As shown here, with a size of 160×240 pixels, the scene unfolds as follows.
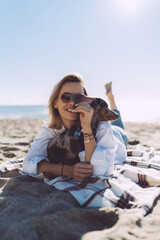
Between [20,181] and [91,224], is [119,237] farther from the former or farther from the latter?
[20,181]

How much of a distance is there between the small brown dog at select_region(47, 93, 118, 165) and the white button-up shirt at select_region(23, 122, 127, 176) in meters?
0.06

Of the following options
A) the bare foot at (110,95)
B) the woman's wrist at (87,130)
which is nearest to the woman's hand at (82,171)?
the woman's wrist at (87,130)

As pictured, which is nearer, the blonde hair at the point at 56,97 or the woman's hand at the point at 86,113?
the woman's hand at the point at 86,113

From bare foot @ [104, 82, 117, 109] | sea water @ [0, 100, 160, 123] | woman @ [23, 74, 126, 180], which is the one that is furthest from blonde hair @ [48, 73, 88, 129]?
bare foot @ [104, 82, 117, 109]

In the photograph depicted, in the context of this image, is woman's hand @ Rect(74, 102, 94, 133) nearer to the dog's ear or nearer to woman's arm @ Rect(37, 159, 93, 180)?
the dog's ear

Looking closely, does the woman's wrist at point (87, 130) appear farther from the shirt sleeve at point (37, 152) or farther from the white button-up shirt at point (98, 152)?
the shirt sleeve at point (37, 152)

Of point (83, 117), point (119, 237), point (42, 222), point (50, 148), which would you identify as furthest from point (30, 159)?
point (119, 237)

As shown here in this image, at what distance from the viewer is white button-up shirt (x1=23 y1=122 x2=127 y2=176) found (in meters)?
1.80

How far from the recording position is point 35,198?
1681 millimetres

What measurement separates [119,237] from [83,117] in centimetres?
107

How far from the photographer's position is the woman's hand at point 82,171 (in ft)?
5.95

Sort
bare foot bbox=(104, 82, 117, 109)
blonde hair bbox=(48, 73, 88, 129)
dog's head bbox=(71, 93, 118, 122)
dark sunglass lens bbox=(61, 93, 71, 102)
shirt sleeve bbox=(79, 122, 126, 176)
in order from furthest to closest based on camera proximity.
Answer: bare foot bbox=(104, 82, 117, 109) < blonde hair bbox=(48, 73, 88, 129) < dark sunglass lens bbox=(61, 93, 71, 102) < dog's head bbox=(71, 93, 118, 122) < shirt sleeve bbox=(79, 122, 126, 176)

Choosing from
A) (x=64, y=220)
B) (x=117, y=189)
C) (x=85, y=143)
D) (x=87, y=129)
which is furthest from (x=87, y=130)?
(x=64, y=220)

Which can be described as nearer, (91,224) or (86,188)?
(91,224)
